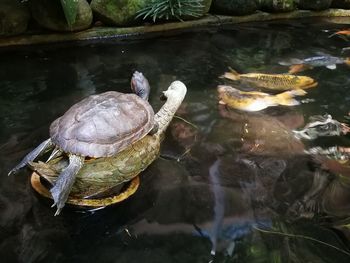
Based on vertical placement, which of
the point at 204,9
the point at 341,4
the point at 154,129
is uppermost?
the point at 154,129

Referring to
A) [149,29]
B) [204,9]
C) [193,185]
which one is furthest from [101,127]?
[204,9]

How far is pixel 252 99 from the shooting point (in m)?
4.07

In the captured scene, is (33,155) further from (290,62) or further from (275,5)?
(275,5)

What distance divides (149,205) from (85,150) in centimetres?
64

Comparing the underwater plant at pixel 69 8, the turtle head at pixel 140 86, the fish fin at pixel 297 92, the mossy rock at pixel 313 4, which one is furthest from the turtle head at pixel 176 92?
the mossy rock at pixel 313 4

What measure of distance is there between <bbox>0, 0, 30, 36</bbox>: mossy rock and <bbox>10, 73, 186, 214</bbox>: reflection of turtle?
332 cm

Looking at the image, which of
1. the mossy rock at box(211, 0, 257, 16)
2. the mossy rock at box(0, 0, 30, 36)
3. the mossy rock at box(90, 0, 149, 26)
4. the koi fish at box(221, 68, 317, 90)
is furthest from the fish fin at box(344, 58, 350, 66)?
the mossy rock at box(0, 0, 30, 36)

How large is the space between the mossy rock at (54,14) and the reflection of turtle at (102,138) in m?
3.24

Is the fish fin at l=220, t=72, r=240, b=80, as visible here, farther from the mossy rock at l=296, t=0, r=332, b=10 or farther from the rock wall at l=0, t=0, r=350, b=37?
the mossy rock at l=296, t=0, r=332, b=10

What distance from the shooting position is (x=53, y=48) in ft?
18.3

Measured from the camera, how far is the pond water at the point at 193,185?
7.82 feet

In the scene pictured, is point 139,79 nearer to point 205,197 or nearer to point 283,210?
point 205,197

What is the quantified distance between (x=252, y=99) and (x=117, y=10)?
316cm

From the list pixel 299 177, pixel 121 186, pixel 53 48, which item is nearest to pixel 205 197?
pixel 121 186
